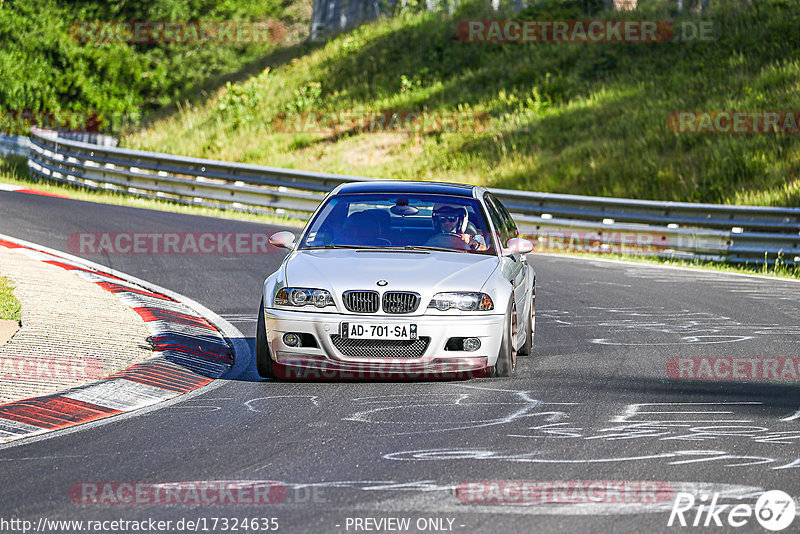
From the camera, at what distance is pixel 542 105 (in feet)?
99.6

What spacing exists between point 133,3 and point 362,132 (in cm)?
2450

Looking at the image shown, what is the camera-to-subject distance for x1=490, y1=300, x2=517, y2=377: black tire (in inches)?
337

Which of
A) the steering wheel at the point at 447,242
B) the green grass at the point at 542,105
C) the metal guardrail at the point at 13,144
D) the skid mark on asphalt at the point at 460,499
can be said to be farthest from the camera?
the metal guardrail at the point at 13,144

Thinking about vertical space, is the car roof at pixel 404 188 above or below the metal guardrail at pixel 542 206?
above

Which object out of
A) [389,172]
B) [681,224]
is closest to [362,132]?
[389,172]

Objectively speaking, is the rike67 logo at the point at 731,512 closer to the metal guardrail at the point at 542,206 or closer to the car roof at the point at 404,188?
the car roof at the point at 404,188

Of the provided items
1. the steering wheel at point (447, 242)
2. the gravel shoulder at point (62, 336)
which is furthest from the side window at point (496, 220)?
the gravel shoulder at point (62, 336)

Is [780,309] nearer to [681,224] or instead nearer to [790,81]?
[681,224]

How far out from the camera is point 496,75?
33.9m

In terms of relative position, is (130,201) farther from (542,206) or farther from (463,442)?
(463,442)

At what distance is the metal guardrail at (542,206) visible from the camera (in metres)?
18.1

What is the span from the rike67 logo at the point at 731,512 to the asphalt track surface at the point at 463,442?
52mm

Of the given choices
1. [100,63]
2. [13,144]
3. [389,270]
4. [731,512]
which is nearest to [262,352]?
[389,270]

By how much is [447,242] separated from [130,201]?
52.9 ft
